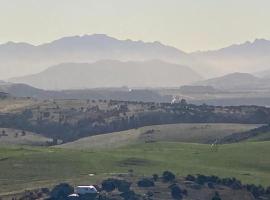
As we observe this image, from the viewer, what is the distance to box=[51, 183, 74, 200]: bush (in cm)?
13896

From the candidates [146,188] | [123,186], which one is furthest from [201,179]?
[123,186]

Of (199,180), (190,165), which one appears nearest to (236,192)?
(199,180)

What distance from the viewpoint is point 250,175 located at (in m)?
172

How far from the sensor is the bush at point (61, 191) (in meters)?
139

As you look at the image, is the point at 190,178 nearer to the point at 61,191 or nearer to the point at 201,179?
the point at 201,179

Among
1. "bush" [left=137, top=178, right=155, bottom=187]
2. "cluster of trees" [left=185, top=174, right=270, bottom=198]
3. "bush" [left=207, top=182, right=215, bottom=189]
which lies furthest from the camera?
"bush" [left=207, top=182, right=215, bottom=189]

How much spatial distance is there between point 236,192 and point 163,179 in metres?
14.8

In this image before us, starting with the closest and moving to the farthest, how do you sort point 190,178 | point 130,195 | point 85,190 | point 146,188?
point 130,195
point 85,190
point 146,188
point 190,178

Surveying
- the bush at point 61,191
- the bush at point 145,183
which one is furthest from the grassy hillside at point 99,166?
the bush at point 145,183

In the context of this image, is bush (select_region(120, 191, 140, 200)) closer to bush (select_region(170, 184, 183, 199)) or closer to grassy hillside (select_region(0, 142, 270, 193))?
bush (select_region(170, 184, 183, 199))

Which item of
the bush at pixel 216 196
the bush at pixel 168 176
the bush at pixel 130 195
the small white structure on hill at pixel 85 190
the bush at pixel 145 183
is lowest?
the bush at pixel 216 196

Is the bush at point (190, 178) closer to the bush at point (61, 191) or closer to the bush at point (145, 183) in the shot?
the bush at point (145, 183)

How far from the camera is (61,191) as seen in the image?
461 feet

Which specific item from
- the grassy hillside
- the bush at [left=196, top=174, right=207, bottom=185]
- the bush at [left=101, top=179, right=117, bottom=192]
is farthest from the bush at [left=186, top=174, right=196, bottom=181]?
the bush at [left=101, top=179, right=117, bottom=192]
